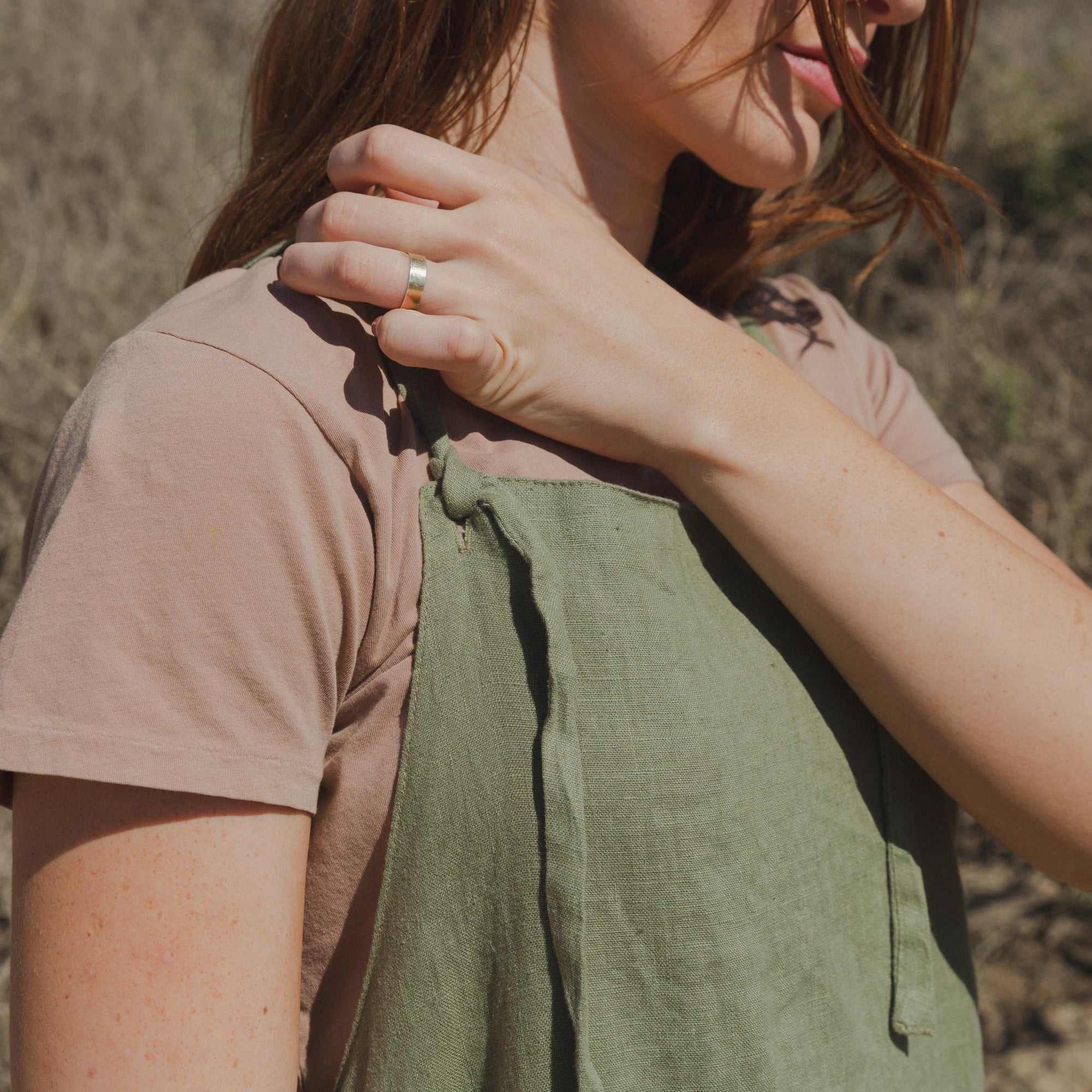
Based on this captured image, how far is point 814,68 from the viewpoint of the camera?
110 cm

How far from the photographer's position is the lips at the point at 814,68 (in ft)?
3.56

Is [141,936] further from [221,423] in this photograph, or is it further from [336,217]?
[336,217]

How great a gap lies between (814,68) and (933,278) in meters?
3.38

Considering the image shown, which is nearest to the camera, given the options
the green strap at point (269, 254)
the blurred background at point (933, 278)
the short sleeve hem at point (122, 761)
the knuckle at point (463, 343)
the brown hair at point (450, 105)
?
the short sleeve hem at point (122, 761)

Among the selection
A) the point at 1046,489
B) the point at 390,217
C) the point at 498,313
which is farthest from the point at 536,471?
the point at 1046,489

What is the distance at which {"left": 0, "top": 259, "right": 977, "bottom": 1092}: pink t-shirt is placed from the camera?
0.70 metres

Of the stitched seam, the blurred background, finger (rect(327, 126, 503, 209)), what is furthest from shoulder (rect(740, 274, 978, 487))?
the blurred background

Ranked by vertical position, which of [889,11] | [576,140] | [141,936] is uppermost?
[889,11]

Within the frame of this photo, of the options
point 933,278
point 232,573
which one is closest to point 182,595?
point 232,573

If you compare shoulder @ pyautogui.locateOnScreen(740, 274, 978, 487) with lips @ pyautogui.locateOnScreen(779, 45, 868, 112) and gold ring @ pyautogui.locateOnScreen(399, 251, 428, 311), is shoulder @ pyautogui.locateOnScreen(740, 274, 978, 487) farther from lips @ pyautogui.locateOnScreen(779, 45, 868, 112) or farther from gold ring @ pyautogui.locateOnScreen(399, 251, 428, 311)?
gold ring @ pyautogui.locateOnScreen(399, 251, 428, 311)

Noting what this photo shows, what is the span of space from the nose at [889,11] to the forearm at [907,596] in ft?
1.59

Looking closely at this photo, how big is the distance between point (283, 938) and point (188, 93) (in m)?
4.55

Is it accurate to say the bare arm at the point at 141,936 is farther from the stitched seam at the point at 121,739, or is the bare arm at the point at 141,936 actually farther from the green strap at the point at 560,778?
the green strap at the point at 560,778

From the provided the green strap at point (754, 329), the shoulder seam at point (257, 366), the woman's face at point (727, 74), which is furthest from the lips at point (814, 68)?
the shoulder seam at point (257, 366)
